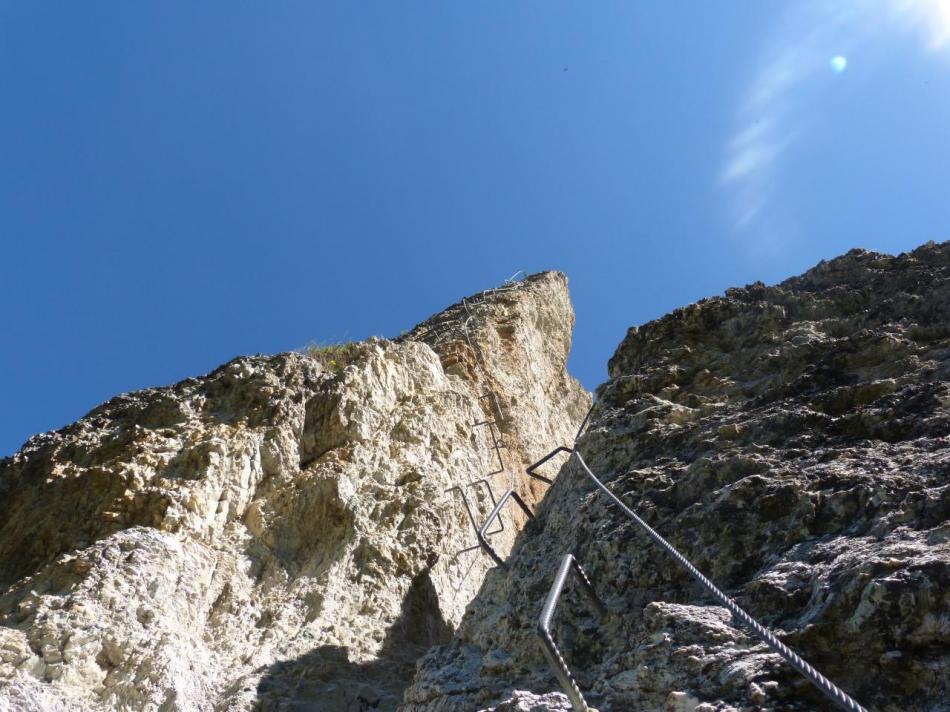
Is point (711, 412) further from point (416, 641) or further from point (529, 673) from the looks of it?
point (416, 641)

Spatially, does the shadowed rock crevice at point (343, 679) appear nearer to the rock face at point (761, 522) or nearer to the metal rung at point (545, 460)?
the rock face at point (761, 522)

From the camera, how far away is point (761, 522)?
14.1 ft

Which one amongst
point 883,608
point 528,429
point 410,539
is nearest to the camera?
point 883,608

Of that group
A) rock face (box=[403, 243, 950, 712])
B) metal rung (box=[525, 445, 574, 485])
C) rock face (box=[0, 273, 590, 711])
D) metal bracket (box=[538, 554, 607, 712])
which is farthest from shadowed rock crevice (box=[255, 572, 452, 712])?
metal bracket (box=[538, 554, 607, 712])

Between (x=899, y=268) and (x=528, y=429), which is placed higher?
(x=528, y=429)

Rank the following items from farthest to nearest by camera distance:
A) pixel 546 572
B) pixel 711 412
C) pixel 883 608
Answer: pixel 711 412 < pixel 546 572 < pixel 883 608

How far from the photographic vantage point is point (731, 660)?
3.17 meters

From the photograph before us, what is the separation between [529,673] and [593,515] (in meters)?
1.38

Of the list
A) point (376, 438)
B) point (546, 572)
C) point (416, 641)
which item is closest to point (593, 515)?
point (546, 572)

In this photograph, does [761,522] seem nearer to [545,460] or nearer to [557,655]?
[557,655]

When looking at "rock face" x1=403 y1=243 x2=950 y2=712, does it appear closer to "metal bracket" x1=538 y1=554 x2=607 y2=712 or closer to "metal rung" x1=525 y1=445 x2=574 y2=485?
"metal rung" x1=525 y1=445 x2=574 y2=485

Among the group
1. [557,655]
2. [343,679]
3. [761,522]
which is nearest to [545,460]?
[343,679]

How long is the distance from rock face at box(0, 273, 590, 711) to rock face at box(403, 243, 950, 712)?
277cm

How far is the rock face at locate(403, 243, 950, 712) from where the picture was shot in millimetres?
3053
